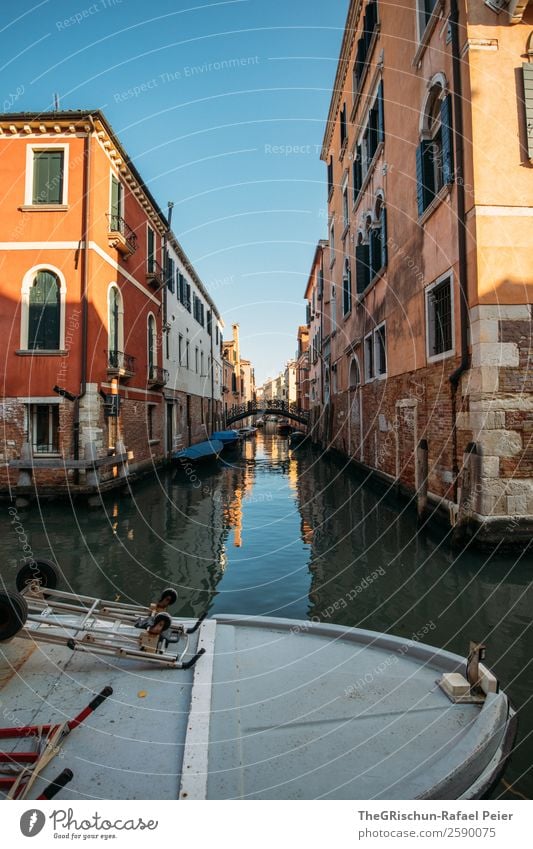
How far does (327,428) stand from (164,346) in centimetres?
1013

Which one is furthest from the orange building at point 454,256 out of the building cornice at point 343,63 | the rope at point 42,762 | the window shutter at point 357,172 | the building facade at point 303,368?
the building facade at point 303,368

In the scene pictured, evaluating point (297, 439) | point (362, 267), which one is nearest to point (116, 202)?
point (362, 267)

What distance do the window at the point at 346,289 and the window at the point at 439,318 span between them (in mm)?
9680

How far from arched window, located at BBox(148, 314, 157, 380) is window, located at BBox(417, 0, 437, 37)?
11404 mm

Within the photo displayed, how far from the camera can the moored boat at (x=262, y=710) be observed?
216 cm

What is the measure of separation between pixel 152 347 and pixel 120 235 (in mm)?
5202

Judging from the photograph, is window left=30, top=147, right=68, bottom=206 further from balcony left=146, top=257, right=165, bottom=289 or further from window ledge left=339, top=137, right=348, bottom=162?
window ledge left=339, top=137, right=348, bottom=162

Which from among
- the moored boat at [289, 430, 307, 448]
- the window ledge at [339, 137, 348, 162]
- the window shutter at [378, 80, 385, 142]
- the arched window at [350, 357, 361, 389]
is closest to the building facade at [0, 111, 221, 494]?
the window shutter at [378, 80, 385, 142]

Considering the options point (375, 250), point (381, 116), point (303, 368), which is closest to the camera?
point (381, 116)

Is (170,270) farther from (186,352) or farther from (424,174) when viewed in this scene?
(424,174)

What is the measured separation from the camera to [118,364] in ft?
44.6

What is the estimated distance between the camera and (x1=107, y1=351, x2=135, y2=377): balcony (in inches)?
509

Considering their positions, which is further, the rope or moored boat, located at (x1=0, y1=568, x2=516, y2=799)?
moored boat, located at (x1=0, y1=568, x2=516, y2=799)

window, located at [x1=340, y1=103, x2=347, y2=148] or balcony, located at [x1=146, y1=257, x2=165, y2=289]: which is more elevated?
window, located at [x1=340, y1=103, x2=347, y2=148]
